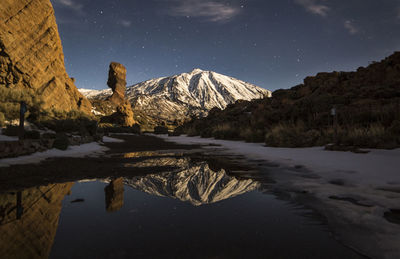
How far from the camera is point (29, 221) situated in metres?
1.73

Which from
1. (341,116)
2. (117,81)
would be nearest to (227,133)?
(341,116)

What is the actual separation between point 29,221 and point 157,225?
107cm

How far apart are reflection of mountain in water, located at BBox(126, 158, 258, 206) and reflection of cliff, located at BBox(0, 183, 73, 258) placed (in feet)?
3.37

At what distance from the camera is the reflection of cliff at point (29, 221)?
51.8 inches

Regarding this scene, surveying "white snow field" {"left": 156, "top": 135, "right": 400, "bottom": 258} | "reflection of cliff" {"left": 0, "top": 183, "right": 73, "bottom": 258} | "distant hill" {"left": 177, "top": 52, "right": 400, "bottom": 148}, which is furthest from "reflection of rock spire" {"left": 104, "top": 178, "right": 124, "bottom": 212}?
"distant hill" {"left": 177, "top": 52, "right": 400, "bottom": 148}

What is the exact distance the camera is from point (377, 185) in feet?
9.52

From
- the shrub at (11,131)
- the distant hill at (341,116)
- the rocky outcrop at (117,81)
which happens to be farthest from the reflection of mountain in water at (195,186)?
the rocky outcrop at (117,81)

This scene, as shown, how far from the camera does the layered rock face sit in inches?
798

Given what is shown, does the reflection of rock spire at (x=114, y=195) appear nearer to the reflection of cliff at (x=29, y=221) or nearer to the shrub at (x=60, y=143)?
the reflection of cliff at (x=29, y=221)

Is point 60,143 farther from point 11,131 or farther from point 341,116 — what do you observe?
point 341,116

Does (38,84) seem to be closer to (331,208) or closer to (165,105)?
(331,208)

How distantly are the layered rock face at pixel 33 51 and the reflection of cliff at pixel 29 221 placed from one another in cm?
1884

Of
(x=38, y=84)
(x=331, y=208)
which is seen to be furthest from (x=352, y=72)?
(x=38, y=84)

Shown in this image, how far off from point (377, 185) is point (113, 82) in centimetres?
13036
